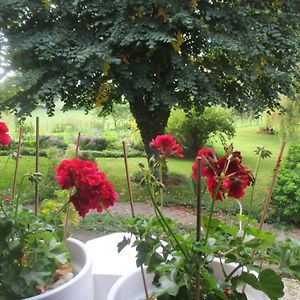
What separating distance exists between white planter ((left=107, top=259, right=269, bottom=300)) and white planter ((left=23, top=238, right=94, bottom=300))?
0.05 meters

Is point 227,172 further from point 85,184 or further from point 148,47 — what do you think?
point 148,47

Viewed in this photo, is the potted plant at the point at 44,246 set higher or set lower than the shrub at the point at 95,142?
higher

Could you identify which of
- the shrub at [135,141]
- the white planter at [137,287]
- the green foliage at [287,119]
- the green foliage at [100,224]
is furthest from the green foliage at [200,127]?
the white planter at [137,287]

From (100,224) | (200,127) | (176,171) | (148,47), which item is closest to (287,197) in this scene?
(100,224)

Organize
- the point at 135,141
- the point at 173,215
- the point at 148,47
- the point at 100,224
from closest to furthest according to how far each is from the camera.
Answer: the point at 100,224 → the point at 148,47 → the point at 173,215 → the point at 135,141

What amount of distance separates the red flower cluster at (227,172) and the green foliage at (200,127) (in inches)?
179

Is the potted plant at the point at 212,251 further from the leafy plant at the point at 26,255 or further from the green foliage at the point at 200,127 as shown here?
the green foliage at the point at 200,127

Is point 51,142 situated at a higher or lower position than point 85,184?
lower

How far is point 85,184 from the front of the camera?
1.86 feet

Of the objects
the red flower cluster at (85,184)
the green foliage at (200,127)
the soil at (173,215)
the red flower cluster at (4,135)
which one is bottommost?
the soil at (173,215)

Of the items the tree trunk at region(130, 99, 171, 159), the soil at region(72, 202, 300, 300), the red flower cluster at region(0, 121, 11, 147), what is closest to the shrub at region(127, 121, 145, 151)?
the tree trunk at region(130, 99, 171, 159)

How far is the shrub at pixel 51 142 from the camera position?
6214mm

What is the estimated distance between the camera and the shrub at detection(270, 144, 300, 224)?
2814mm

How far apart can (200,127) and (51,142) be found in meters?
2.54
